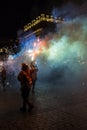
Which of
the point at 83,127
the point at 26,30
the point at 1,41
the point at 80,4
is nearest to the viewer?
the point at 83,127

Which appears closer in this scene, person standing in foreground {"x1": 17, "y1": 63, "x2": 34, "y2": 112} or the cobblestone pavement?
the cobblestone pavement

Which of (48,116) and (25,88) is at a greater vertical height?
(25,88)

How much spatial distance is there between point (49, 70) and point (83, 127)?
23594mm

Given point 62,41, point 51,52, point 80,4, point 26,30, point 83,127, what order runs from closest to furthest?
point 83,127 → point 80,4 → point 62,41 → point 51,52 → point 26,30

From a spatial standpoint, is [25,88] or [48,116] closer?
[48,116]

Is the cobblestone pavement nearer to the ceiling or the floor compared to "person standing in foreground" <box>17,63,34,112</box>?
nearer to the floor

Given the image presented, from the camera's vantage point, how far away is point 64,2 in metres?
23.5

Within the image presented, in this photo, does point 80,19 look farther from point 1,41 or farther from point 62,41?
point 1,41

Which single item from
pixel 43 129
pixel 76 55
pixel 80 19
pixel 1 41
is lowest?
pixel 43 129

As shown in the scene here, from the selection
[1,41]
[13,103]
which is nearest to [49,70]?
[13,103]

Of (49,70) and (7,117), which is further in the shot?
(49,70)

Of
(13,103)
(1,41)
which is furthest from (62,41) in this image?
(1,41)

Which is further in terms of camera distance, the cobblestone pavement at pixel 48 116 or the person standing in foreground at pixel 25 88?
the person standing in foreground at pixel 25 88

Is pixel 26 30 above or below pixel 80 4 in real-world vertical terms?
above
